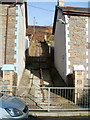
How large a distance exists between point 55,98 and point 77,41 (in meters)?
3.95

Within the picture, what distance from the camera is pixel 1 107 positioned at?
4688 mm

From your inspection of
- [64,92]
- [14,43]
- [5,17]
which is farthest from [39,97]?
[5,17]

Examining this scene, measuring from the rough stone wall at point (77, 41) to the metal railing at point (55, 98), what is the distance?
7.62ft

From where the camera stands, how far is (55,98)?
8641 mm

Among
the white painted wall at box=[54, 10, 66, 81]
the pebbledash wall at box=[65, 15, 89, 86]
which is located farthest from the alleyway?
the pebbledash wall at box=[65, 15, 89, 86]

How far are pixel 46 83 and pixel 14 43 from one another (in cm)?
322

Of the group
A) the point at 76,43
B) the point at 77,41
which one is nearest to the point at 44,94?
the point at 76,43

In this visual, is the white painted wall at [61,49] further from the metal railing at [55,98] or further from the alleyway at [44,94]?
the metal railing at [55,98]

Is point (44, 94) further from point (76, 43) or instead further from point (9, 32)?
point (9, 32)

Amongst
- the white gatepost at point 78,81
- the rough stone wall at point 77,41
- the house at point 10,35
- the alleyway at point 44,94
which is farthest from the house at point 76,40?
the house at point 10,35

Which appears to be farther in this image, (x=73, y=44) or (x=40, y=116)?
(x=73, y=44)

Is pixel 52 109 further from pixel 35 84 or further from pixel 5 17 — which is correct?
pixel 5 17

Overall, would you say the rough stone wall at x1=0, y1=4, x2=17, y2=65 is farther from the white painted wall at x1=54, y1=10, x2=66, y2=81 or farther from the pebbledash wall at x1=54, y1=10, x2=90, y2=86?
the white painted wall at x1=54, y1=10, x2=66, y2=81

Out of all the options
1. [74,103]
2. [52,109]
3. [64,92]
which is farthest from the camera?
[64,92]
